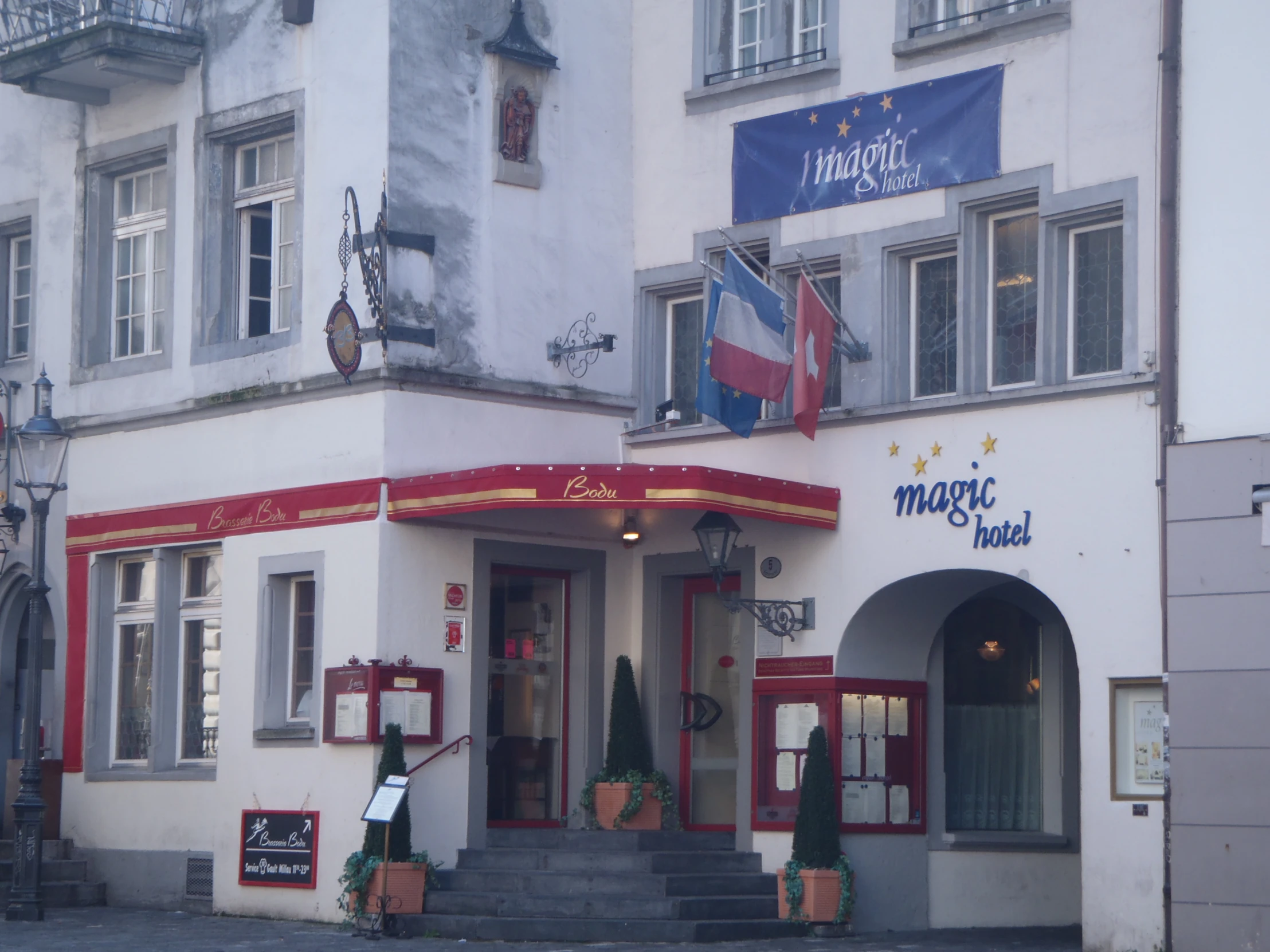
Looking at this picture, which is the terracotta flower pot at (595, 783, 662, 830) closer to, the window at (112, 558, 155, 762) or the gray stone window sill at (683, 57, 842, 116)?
the window at (112, 558, 155, 762)

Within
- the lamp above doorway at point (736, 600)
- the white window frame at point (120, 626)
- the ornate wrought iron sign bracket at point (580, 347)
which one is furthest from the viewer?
the white window frame at point (120, 626)

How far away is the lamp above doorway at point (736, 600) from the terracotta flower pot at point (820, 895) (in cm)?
200

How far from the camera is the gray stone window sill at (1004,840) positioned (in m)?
17.2

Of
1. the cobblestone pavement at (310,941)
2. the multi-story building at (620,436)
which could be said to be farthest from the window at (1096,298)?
the cobblestone pavement at (310,941)

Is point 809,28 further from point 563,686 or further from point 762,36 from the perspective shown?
point 563,686

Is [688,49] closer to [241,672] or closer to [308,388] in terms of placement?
[308,388]

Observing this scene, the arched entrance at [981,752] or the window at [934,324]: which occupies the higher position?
Result: the window at [934,324]

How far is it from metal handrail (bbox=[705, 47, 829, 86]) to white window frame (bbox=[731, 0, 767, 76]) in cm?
2

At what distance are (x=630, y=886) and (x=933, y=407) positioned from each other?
14.6 feet

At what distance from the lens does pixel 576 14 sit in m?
18.6

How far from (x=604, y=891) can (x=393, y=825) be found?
174 centimetres

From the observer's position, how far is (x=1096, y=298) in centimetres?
1586

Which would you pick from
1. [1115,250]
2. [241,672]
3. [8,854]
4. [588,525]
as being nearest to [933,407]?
[1115,250]

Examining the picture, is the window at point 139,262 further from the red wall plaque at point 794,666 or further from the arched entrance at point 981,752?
the arched entrance at point 981,752
